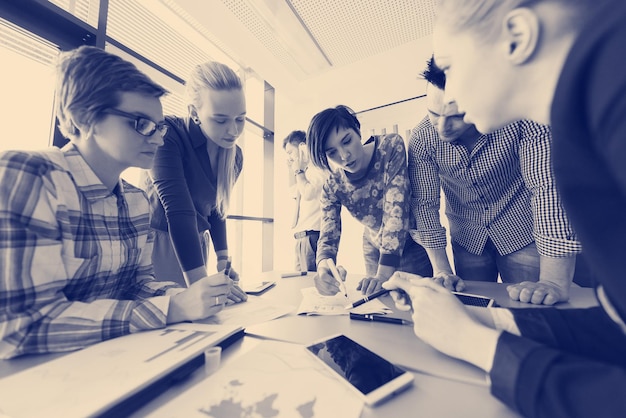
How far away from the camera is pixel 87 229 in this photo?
0.67 metres

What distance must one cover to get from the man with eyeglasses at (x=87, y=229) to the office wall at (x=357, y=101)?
2.39 meters

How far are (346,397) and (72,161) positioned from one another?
2.70 ft

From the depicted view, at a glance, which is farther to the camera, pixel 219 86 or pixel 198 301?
pixel 219 86

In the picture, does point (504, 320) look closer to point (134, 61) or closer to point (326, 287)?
point (326, 287)

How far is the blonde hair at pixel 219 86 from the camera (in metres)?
1.12

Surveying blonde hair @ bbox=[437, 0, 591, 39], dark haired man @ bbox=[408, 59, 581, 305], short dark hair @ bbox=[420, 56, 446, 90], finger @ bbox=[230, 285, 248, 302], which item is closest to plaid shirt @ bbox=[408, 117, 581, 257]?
dark haired man @ bbox=[408, 59, 581, 305]

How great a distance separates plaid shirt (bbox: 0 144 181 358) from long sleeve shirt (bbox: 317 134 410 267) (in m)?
0.77

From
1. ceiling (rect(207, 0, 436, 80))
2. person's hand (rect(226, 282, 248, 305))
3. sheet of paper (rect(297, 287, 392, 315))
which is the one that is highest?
ceiling (rect(207, 0, 436, 80))

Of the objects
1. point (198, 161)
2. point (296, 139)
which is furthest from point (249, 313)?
point (296, 139)

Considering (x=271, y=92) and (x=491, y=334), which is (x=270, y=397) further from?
(x=271, y=92)

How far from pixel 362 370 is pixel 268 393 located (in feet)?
0.46

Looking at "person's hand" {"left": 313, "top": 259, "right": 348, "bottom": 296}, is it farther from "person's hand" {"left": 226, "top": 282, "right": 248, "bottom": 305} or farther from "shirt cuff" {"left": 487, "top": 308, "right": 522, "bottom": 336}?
"shirt cuff" {"left": 487, "top": 308, "right": 522, "bottom": 336}

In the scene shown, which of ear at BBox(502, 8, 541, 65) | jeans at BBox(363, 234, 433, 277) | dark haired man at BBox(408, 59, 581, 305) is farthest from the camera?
jeans at BBox(363, 234, 433, 277)

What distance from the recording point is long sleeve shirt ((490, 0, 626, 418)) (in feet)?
0.81
